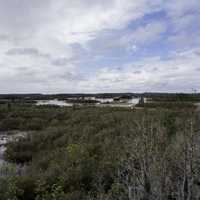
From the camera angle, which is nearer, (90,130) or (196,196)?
(196,196)

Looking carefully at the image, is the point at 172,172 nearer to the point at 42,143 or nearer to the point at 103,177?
the point at 103,177

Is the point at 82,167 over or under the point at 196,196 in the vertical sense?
under

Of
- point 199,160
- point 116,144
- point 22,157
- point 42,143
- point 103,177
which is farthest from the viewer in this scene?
point 42,143

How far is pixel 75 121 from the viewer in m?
26.1

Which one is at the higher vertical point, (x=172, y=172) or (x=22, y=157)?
(x=172, y=172)

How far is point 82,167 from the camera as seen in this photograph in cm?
1027

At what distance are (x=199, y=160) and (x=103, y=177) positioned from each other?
13.5 ft

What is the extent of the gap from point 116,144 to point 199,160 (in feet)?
23.9

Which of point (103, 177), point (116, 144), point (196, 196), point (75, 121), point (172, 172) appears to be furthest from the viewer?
point (75, 121)

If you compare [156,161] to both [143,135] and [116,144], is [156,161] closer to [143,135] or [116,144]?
[143,135]

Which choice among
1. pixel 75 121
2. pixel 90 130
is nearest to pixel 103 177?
pixel 90 130

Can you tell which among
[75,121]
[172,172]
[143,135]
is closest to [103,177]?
[172,172]

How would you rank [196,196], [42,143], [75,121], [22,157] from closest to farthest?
[196,196]
[22,157]
[42,143]
[75,121]

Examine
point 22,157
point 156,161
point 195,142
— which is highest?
point 195,142
